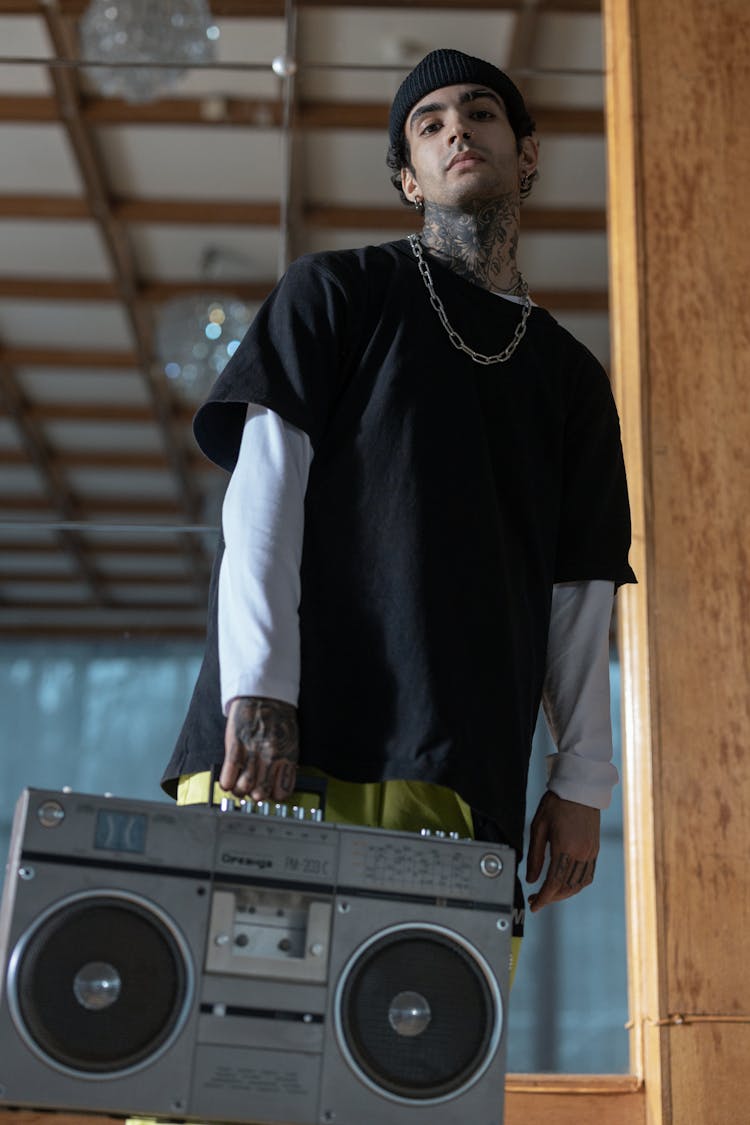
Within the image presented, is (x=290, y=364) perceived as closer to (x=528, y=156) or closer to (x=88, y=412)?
(x=528, y=156)

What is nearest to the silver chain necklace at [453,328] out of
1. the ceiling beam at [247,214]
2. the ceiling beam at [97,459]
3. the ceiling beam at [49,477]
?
the ceiling beam at [49,477]

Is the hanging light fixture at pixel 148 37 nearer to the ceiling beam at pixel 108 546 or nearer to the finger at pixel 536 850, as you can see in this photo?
the ceiling beam at pixel 108 546

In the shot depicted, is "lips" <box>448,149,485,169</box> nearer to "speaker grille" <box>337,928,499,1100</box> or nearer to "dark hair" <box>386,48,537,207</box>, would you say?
"dark hair" <box>386,48,537,207</box>

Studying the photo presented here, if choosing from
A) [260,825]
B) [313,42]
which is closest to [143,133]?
[313,42]

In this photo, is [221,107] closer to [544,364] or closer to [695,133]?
[695,133]

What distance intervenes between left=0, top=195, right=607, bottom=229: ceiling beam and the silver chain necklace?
231cm

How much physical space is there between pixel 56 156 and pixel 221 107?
0.73 metres

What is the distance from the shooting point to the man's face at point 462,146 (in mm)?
1568

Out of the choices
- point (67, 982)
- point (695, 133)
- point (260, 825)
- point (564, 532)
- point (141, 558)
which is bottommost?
point (67, 982)

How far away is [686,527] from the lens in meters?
2.19

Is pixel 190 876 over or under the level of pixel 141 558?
under

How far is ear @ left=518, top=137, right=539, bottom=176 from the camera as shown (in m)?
1.66

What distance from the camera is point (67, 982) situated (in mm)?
1100

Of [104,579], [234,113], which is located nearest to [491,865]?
[104,579]
